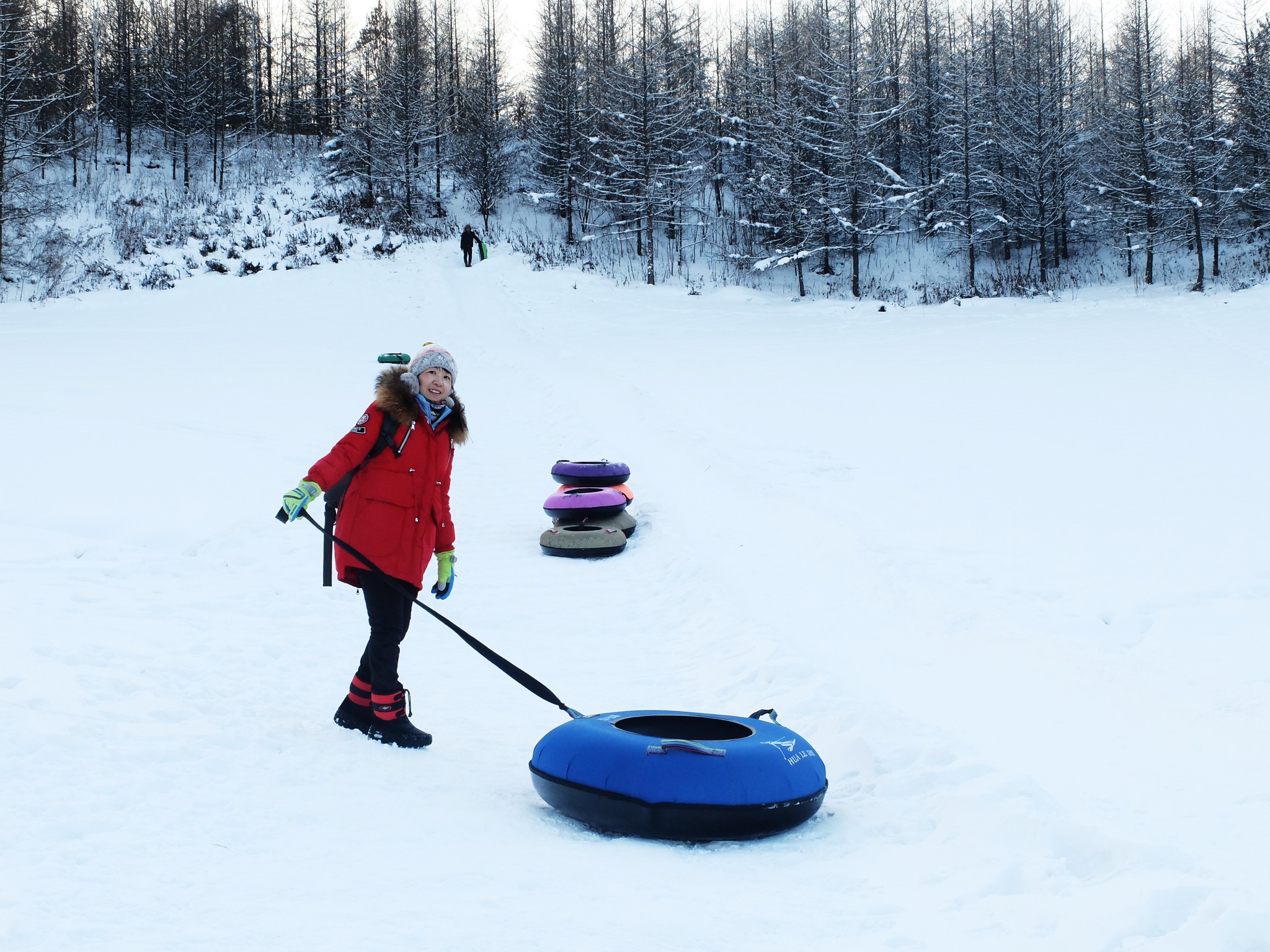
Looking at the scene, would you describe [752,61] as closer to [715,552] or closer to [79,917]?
[715,552]

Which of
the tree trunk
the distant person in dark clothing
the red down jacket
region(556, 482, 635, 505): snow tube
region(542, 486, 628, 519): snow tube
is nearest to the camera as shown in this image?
the red down jacket

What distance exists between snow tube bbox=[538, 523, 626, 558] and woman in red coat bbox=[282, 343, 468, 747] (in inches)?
131

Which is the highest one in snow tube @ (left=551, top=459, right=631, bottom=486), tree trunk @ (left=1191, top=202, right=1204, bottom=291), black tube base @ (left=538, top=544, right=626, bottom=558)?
tree trunk @ (left=1191, top=202, right=1204, bottom=291)

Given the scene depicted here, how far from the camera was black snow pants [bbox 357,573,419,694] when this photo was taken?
370 centimetres

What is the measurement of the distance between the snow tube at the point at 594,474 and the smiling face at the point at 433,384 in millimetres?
4009

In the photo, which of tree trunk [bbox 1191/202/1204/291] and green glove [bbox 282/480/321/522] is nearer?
green glove [bbox 282/480/321/522]

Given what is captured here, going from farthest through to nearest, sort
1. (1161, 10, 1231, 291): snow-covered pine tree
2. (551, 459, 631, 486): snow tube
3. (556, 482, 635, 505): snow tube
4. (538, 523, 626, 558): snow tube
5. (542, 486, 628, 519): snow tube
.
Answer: (1161, 10, 1231, 291): snow-covered pine tree
(551, 459, 631, 486): snow tube
(556, 482, 635, 505): snow tube
(542, 486, 628, 519): snow tube
(538, 523, 626, 558): snow tube

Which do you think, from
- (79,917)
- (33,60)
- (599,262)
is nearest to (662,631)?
(79,917)

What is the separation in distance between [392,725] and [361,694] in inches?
8.8

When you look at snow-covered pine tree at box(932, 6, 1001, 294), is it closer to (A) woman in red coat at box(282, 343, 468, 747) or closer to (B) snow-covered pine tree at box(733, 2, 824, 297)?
(B) snow-covered pine tree at box(733, 2, 824, 297)

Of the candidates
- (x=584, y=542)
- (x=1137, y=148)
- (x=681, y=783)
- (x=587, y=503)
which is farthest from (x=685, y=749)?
(x=1137, y=148)

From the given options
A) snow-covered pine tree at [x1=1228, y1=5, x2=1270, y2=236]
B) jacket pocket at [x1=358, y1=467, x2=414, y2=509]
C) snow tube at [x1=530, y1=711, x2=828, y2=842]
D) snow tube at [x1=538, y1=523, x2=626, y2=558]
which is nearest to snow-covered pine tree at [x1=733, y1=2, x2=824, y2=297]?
snow-covered pine tree at [x1=1228, y1=5, x2=1270, y2=236]

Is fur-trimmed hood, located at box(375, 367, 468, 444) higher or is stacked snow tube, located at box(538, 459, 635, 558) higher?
fur-trimmed hood, located at box(375, 367, 468, 444)

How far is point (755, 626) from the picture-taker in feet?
17.4
